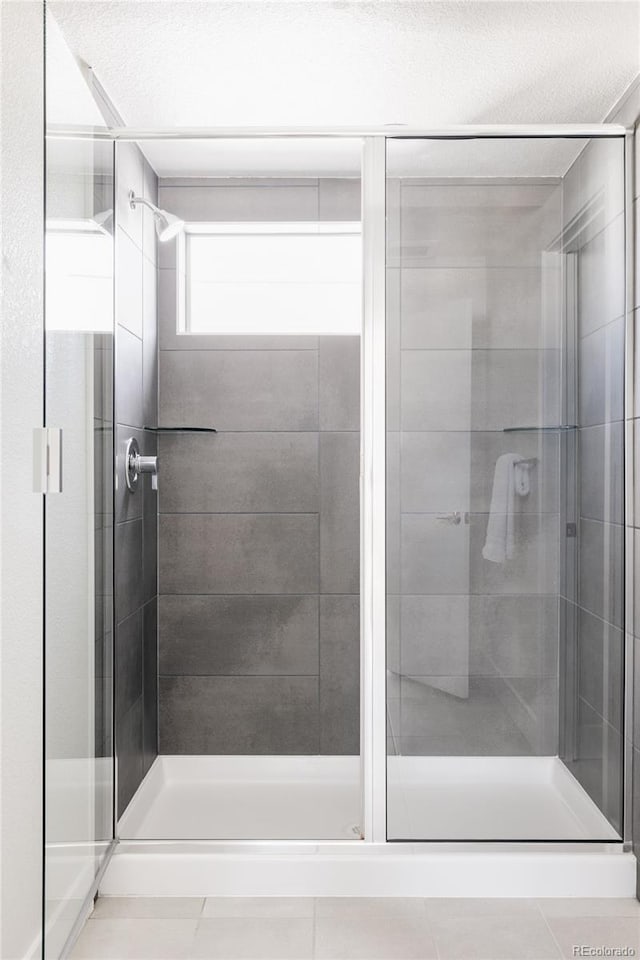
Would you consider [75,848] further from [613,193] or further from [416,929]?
[613,193]

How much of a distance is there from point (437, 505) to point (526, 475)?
0.88 ft

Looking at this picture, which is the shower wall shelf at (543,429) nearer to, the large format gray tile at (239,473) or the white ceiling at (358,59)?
the white ceiling at (358,59)

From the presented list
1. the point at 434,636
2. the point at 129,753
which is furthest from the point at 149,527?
the point at 434,636

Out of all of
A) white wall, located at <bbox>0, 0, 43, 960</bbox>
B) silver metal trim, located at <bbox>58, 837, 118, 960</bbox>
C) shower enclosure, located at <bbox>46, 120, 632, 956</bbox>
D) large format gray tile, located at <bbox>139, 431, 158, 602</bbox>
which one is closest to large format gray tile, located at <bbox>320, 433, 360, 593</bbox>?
large format gray tile, located at <bbox>139, 431, 158, 602</bbox>

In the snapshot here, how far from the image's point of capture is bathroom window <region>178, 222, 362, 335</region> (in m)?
2.96

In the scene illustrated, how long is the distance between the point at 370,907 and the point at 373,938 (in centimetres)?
14

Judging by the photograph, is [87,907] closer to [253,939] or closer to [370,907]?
[253,939]

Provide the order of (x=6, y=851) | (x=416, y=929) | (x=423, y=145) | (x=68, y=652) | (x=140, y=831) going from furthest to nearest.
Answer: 1. (x=140, y=831)
2. (x=423, y=145)
3. (x=416, y=929)
4. (x=68, y=652)
5. (x=6, y=851)

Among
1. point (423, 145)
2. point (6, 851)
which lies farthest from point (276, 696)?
point (423, 145)

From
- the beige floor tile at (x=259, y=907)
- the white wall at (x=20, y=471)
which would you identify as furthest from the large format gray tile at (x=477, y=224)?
the beige floor tile at (x=259, y=907)

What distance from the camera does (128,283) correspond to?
2.44 m

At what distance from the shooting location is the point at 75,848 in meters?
1.79

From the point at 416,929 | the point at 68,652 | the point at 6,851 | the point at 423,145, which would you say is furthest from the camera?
the point at 423,145

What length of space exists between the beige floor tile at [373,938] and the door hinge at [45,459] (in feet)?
4.30
